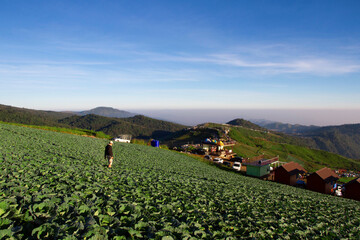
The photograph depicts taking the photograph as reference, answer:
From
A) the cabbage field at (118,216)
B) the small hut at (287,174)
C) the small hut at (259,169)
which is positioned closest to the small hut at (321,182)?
the small hut at (287,174)

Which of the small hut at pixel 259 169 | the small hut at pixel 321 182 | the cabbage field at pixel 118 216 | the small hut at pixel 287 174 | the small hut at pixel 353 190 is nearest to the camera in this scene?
the cabbage field at pixel 118 216

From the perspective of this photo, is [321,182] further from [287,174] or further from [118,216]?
[118,216]

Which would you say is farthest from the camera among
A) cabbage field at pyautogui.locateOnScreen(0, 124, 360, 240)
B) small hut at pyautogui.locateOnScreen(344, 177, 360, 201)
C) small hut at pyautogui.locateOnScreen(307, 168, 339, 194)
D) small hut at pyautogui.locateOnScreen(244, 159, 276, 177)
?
small hut at pyautogui.locateOnScreen(244, 159, 276, 177)

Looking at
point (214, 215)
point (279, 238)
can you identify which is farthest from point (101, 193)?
point (279, 238)

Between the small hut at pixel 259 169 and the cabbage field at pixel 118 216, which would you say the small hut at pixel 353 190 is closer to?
the small hut at pixel 259 169

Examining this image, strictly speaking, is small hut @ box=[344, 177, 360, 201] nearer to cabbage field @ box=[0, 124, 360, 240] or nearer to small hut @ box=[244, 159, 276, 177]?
small hut @ box=[244, 159, 276, 177]

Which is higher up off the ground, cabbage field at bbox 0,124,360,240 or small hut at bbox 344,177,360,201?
cabbage field at bbox 0,124,360,240

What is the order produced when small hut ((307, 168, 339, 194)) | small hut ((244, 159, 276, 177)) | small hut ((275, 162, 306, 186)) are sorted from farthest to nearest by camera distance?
small hut ((244, 159, 276, 177))
small hut ((275, 162, 306, 186))
small hut ((307, 168, 339, 194))

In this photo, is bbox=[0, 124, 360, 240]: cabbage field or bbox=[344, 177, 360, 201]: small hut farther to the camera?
bbox=[344, 177, 360, 201]: small hut

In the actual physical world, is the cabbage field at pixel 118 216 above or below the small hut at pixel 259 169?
above

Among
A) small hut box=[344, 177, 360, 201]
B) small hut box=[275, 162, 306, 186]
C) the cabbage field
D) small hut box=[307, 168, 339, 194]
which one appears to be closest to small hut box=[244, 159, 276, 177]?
small hut box=[275, 162, 306, 186]

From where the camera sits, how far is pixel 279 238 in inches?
298

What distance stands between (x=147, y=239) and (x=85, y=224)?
5.60ft

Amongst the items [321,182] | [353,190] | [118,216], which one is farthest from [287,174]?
[118,216]
